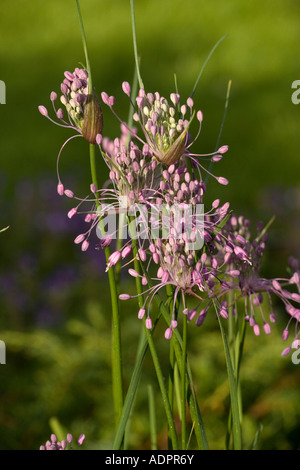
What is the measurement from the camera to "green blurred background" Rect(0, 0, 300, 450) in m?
1.25

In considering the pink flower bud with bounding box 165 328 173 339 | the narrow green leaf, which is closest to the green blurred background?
the narrow green leaf

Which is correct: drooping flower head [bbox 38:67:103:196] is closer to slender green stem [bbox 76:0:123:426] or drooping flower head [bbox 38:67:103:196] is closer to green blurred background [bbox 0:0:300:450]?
slender green stem [bbox 76:0:123:426]

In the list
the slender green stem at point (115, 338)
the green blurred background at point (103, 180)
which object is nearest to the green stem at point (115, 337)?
the slender green stem at point (115, 338)

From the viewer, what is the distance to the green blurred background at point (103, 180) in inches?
49.3

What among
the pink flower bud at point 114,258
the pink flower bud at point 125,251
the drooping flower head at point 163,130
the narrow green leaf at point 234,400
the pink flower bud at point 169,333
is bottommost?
the narrow green leaf at point 234,400

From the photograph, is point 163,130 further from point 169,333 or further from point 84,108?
point 169,333

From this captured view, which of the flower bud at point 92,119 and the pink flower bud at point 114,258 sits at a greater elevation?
the flower bud at point 92,119

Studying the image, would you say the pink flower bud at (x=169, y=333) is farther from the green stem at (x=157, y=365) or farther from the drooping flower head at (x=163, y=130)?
the drooping flower head at (x=163, y=130)

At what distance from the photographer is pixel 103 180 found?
8.31 ft

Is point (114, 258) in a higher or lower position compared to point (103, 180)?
lower

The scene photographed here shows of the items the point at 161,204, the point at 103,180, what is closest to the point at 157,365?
the point at 161,204

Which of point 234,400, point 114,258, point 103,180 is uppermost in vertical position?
point 103,180

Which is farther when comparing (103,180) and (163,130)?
(103,180)

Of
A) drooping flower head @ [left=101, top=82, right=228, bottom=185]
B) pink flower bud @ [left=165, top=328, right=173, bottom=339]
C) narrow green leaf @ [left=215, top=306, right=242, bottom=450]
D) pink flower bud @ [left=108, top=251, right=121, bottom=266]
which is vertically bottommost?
narrow green leaf @ [left=215, top=306, right=242, bottom=450]
